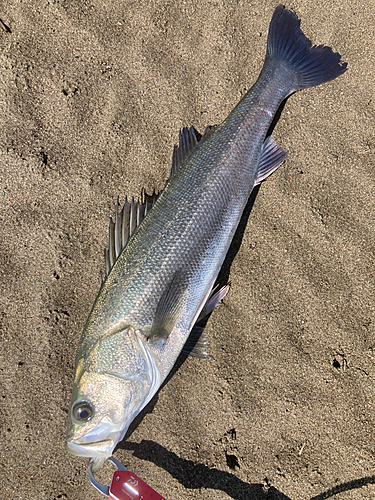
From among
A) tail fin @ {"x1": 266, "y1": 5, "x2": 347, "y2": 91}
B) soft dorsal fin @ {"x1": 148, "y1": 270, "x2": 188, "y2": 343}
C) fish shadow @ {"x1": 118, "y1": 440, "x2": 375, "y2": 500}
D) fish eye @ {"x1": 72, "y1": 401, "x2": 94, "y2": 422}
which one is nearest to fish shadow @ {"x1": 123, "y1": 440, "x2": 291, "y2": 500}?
fish shadow @ {"x1": 118, "y1": 440, "x2": 375, "y2": 500}

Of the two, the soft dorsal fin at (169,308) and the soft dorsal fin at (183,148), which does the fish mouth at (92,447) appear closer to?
the soft dorsal fin at (169,308)

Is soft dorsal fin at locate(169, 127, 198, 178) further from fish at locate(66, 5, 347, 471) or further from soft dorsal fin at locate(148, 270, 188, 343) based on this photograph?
soft dorsal fin at locate(148, 270, 188, 343)

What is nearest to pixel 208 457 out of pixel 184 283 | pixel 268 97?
pixel 184 283

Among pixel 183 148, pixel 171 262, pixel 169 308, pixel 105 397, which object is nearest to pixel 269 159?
pixel 183 148

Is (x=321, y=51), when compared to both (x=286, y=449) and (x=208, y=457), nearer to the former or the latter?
(x=286, y=449)

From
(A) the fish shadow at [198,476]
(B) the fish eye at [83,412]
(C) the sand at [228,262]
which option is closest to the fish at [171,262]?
(B) the fish eye at [83,412]

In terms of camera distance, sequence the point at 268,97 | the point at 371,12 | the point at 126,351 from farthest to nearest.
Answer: the point at 371,12, the point at 268,97, the point at 126,351
